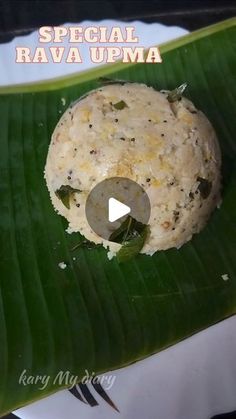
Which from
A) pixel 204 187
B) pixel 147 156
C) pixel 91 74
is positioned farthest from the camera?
pixel 91 74

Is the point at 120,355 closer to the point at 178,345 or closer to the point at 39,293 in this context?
the point at 178,345

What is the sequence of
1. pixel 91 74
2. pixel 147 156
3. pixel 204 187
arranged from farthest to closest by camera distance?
pixel 91 74 → pixel 204 187 → pixel 147 156

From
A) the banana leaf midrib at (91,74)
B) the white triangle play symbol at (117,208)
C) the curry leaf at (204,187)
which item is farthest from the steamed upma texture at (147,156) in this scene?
the banana leaf midrib at (91,74)

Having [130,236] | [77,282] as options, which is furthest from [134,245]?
[77,282]

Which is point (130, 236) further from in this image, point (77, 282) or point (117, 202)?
point (77, 282)

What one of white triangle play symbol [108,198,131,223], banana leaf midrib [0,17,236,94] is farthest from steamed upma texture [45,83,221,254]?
banana leaf midrib [0,17,236,94]

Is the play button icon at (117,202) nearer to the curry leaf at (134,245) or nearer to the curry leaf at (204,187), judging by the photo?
the curry leaf at (134,245)
